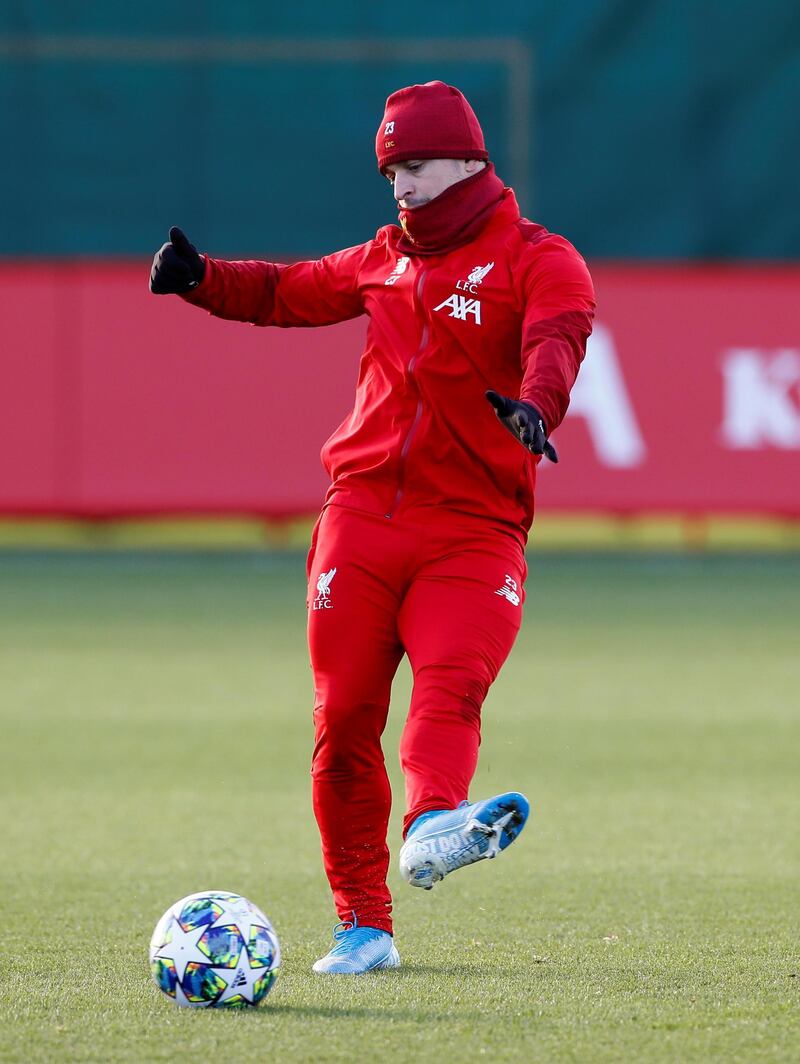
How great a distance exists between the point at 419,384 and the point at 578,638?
7.60 metres

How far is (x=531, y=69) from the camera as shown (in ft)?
59.4

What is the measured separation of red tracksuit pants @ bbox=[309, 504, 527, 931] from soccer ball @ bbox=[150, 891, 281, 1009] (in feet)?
1.76

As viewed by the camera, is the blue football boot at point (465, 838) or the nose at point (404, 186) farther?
the nose at point (404, 186)

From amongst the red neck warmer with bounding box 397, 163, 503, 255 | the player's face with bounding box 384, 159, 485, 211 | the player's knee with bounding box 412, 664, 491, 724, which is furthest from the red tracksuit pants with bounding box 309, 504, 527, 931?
the player's face with bounding box 384, 159, 485, 211

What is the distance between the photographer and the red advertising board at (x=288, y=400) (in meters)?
16.2

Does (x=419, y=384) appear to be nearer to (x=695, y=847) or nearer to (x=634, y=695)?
(x=695, y=847)

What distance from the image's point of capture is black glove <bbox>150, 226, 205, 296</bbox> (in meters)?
5.43

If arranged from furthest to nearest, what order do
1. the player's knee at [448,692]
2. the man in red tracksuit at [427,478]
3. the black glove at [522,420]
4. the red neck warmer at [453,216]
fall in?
1. the red neck warmer at [453,216]
2. the man in red tracksuit at [427,478]
3. the player's knee at [448,692]
4. the black glove at [522,420]

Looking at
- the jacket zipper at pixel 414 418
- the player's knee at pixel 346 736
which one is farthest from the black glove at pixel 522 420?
the player's knee at pixel 346 736

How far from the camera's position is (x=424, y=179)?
201 inches

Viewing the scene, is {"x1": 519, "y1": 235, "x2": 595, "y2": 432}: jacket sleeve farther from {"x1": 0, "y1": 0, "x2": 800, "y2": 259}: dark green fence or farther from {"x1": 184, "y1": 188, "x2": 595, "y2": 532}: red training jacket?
{"x1": 0, "y1": 0, "x2": 800, "y2": 259}: dark green fence

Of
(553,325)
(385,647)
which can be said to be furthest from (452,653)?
(553,325)

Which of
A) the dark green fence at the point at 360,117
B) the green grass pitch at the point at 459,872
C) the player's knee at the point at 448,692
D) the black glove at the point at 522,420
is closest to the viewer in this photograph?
the black glove at the point at 522,420

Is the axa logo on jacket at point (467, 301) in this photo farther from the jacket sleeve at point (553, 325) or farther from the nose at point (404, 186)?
the nose at point (404, 186)
